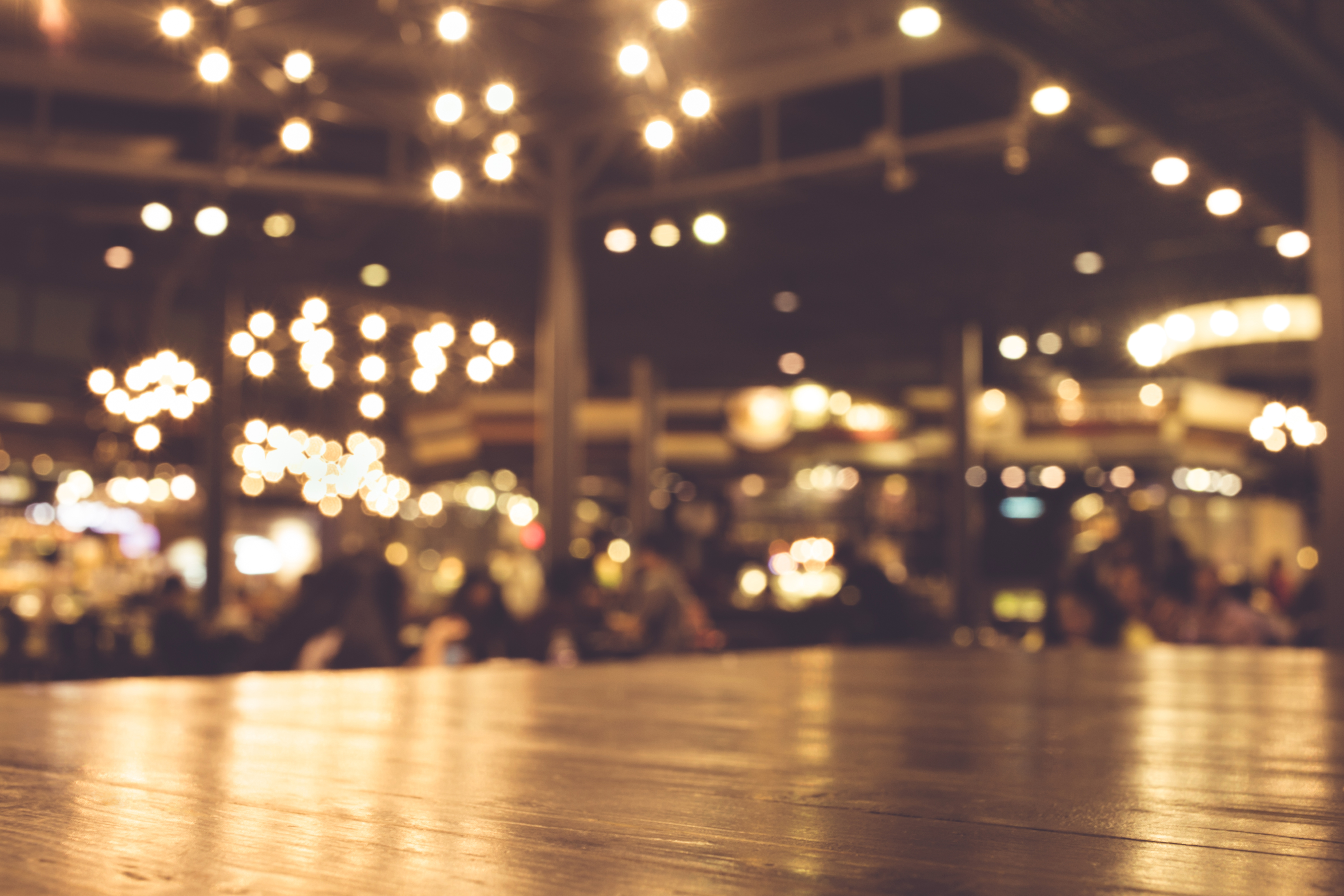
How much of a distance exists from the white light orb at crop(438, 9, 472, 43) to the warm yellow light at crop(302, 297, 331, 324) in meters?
2.33

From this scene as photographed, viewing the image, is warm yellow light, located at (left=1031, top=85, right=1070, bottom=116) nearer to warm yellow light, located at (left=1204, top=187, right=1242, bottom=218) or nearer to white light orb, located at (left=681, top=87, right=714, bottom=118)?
warm yellow light, located at (left=1204, top=187, right=1242, bottom=218)

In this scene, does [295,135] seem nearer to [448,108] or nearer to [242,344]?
[448,108]

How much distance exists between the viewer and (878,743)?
7.26 feet

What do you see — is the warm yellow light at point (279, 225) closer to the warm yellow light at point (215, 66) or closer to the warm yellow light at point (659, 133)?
the warm yellow light at point (215, 66)

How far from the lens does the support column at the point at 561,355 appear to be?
28.2 feet

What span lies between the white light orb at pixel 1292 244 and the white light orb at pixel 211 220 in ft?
21.1

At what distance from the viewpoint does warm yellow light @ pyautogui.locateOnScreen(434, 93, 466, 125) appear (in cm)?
395

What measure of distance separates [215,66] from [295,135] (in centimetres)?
38

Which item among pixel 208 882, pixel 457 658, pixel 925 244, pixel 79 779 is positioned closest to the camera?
pixel 208 882

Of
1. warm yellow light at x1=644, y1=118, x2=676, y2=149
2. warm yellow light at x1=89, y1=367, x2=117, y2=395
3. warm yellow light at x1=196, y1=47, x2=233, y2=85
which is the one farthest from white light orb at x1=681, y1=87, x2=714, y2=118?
warm yellow light at x1=89, y1=367, x2=117, y2=395

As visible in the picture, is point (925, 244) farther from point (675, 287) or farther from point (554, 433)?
point (554, 433)

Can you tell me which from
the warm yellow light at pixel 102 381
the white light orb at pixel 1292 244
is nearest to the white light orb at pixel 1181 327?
the white light orb at pixel 1292 244

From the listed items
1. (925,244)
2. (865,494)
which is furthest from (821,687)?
(865,494)

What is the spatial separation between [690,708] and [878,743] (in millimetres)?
714
